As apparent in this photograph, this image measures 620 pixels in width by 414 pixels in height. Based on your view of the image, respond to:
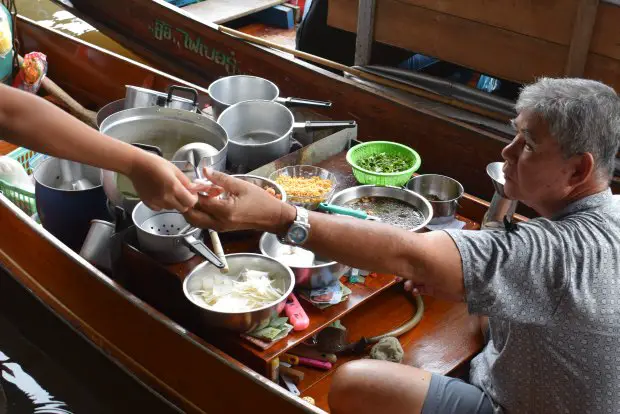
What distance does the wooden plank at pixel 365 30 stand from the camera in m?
4.97

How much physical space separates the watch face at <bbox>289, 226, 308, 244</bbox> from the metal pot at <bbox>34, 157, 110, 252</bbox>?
1.64 meters

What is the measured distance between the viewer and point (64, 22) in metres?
7.15

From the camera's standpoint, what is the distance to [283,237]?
7.82 feet

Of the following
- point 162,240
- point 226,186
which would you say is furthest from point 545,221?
point 162,240

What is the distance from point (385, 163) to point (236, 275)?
118cm

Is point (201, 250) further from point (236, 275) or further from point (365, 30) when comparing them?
point (365, 30)

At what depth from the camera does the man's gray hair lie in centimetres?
213

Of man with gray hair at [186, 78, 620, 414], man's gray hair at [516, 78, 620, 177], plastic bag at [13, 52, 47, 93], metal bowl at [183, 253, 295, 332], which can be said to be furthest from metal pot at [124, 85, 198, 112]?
man's gray hair at [516, 78, 620, 177]

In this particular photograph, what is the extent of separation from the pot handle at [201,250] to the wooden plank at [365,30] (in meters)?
2.68

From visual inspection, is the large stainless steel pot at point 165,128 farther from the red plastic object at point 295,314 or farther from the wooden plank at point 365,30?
the wooden plank at point 365,30

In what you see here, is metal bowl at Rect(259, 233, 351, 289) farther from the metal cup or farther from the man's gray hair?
the man's gray hair

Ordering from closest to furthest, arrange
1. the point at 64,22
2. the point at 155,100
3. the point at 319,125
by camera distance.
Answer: the point at 319,125
the point at 155,100
the point at 64,22

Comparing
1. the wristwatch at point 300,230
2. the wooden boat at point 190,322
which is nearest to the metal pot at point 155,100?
the wooden boat at point 190,322

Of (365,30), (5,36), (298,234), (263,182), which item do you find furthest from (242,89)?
(298,234)
